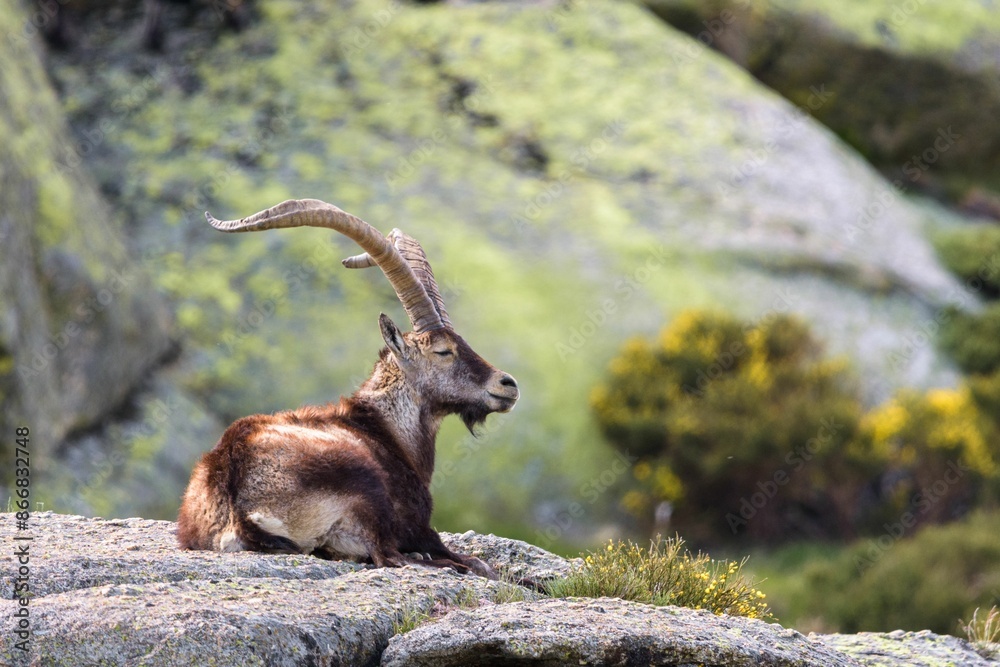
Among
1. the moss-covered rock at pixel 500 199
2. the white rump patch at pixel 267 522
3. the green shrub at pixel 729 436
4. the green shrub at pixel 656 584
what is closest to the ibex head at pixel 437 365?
the green shrub at pixel 656 584

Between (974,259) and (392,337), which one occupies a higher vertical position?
(392,337)

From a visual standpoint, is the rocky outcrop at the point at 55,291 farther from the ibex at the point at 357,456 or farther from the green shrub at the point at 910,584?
the green shrub at the point at 910,584

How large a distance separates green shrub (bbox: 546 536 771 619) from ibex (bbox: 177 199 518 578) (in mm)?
675

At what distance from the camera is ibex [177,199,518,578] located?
24.2 feet

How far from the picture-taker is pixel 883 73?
26.9m

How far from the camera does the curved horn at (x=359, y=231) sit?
24.0 feet

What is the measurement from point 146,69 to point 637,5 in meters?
9.78

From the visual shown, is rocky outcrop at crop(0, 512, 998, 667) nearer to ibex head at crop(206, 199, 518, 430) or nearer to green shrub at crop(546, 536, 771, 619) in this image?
green shrub at crop(546, 536, 771, 619)

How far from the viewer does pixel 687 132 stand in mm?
23469

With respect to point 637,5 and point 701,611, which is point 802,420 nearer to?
point 637,5

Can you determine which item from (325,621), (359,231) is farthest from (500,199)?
(325,621)

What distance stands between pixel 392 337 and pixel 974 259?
57.8 feet

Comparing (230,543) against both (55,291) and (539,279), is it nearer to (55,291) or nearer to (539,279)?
(55,291)

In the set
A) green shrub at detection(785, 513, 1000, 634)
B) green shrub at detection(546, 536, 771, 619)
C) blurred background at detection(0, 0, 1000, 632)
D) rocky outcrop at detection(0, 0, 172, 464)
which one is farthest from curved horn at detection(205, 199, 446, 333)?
green shrub at detection(785, 513, 1000, 634)
